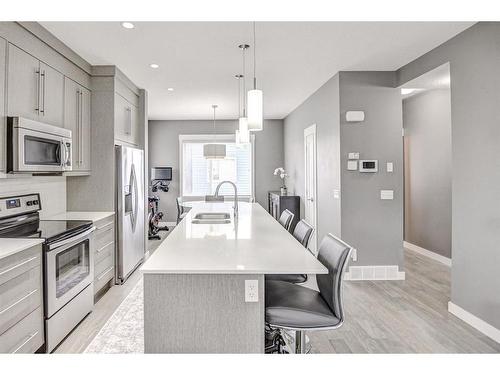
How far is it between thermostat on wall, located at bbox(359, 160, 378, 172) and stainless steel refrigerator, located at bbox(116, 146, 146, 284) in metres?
2.75

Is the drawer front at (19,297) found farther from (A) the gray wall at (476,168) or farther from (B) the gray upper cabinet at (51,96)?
(A) the gray wall at (476,168)

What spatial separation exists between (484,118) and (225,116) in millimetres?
5221

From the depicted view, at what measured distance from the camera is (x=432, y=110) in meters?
4.87

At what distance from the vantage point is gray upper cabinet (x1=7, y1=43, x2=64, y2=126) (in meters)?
2.42

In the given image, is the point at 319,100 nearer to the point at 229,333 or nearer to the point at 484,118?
the point at 484,118

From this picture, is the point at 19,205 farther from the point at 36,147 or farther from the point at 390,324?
the point at 390,324

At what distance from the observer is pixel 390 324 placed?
109 inches

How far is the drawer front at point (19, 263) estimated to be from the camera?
183 centimetres

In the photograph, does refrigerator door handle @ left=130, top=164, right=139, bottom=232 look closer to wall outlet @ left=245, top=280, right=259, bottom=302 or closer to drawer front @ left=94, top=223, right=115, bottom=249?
drawer front @ left=94, top=223, right=115, bottom=249

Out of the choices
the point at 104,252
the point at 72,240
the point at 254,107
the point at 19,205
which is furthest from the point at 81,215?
the point at 254,107

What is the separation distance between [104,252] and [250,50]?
2516 mm

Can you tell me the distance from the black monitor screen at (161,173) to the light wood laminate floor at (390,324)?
370 cm

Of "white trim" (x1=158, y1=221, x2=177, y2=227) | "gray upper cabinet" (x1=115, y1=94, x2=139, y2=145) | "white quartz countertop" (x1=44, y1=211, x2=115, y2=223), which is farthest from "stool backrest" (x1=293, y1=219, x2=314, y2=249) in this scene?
"white trim" (x1=158, y1=221, x2=177, y2=227)
